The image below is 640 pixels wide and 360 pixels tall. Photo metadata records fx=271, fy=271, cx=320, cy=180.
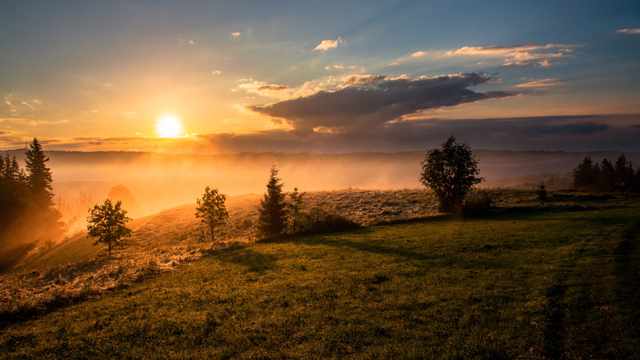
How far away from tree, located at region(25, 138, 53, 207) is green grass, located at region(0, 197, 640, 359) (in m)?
74.4

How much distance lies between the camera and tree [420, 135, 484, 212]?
3731 cm

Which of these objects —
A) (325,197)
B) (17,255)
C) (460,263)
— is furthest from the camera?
(325,197)

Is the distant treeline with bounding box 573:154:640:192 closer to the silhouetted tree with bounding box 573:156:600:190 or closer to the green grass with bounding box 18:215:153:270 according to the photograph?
the silhouetted tree with bounding box 573:156:600:190

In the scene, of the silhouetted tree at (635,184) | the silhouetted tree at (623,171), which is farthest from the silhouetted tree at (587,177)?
the silhouetted tree at (635,184)

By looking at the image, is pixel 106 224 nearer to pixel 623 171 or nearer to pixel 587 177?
pixel 587 177

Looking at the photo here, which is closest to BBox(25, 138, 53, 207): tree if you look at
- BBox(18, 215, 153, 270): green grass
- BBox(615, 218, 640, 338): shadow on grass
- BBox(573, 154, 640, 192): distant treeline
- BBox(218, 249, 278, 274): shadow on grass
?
BBox(18, 215, 153, 270): green grass

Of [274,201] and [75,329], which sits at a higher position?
[274,201]

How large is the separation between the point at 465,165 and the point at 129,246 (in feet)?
170

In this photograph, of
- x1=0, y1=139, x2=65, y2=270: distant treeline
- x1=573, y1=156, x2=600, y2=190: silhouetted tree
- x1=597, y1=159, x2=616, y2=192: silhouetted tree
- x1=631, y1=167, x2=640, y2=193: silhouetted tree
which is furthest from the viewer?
x1=573, y1=156, x2=600, y2=190: silhouetted tree

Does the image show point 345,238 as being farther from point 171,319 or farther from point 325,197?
point 325,197

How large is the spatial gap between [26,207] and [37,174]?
46.2ft

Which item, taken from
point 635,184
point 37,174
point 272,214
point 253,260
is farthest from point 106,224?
point 635,184

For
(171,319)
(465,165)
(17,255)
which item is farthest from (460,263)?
(17,255)

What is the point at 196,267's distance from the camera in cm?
2177
